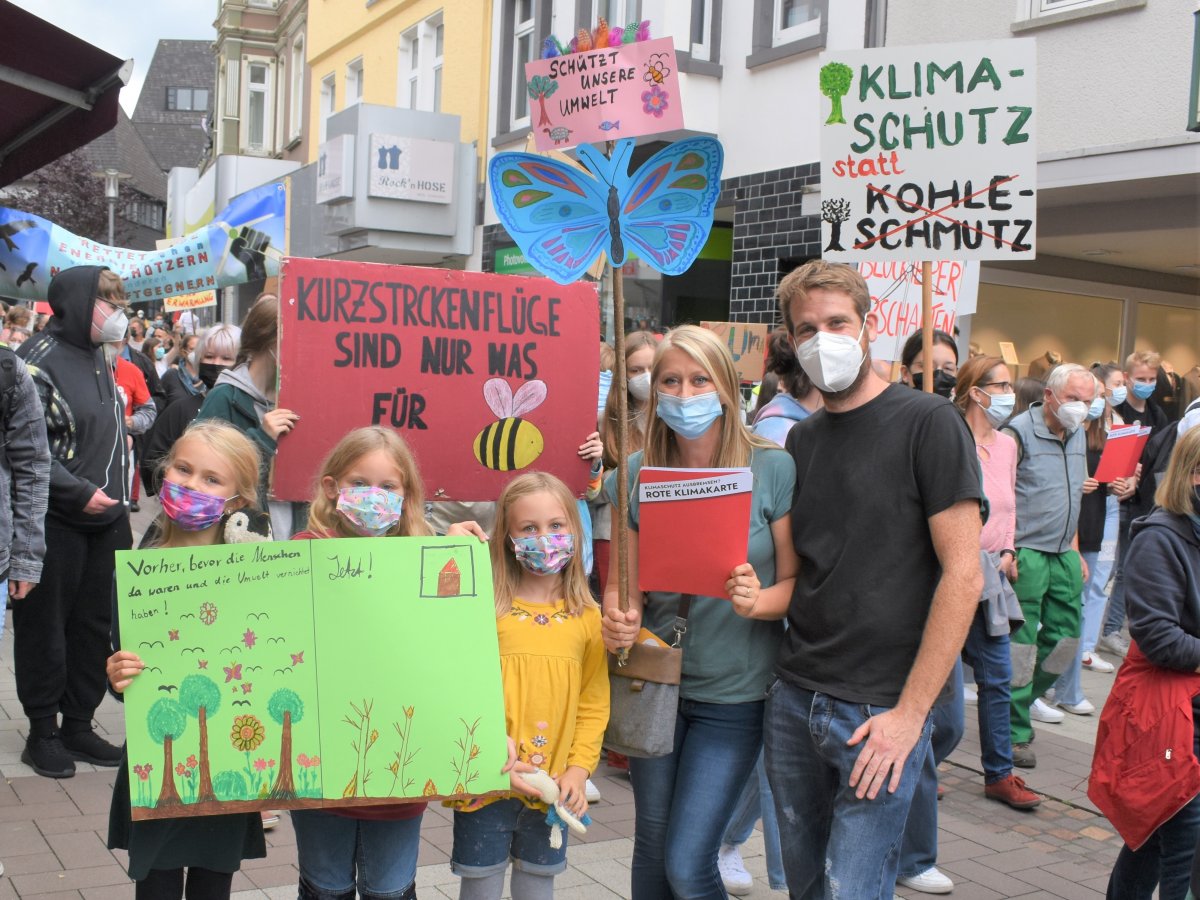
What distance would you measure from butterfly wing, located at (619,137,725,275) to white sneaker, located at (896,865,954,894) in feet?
8.28

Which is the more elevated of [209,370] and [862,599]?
[209,370]

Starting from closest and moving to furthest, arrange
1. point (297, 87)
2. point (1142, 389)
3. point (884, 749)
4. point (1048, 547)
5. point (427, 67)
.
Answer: point (884, 749) → point (1048, 547) → point (1142, 389) → point (427, 67) → point (297, 87)

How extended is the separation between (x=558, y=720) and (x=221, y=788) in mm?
819

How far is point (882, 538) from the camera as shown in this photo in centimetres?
281

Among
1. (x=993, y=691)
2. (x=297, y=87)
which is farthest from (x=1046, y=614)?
(x=297, y=87)

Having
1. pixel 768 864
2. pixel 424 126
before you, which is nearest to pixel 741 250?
pixel 424 126

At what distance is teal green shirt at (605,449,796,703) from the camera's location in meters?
3.07

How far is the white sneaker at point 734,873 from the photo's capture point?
14.5 ft

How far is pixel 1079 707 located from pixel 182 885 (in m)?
5.80

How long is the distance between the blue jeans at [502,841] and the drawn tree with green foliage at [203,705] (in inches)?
26.0

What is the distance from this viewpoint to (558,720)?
3.11 m

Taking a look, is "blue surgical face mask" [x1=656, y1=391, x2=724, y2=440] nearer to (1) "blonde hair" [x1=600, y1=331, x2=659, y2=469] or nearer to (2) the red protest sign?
(2) the red protest sign

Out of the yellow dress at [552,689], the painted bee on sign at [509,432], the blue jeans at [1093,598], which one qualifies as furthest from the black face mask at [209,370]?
the blue jeans at [1093,598]

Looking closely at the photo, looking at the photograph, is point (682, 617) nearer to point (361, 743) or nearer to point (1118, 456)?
point (361, 743)
